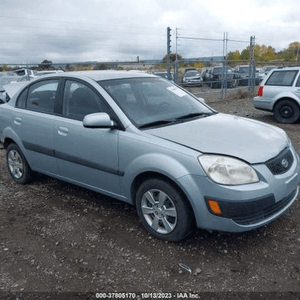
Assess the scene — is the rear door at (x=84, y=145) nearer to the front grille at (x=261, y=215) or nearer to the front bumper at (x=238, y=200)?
the front bumper at (x=238, y=200)

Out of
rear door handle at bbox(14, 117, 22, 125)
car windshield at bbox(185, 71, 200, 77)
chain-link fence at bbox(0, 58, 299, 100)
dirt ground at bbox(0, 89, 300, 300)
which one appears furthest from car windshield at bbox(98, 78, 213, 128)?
car windshield at bbox(185, 71, 200, 77)

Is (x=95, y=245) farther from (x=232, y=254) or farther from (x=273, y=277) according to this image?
(x=273, y=277)

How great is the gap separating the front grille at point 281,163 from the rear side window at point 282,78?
6.41 m

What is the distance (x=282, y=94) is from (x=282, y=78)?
18.1 inches

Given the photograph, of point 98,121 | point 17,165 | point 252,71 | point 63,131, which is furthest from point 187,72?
point 98,121

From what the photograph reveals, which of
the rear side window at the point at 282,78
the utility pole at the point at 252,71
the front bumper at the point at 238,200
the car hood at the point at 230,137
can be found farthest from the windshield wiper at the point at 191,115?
the utility pole at the point at 252,71

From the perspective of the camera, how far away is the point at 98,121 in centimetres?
318

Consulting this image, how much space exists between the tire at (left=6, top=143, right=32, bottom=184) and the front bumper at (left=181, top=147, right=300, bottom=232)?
8.84 feet

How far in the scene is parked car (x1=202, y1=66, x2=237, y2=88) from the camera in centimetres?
1516

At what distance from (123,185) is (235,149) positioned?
1.16 metres

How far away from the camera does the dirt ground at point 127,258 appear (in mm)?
2547

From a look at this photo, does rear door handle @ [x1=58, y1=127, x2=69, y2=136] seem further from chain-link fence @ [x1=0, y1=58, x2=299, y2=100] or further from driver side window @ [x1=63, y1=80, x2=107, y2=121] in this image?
chain-link fence @ [x1=0, y1=58, x2=299, y2=100]

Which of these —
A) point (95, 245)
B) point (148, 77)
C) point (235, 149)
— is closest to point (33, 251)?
point (95, 245)

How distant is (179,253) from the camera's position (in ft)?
9.87
